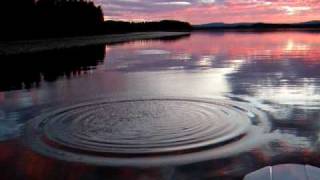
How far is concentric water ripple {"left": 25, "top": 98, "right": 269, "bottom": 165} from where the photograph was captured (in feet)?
35.8

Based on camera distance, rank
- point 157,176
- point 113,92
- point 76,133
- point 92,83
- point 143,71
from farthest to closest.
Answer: point 143,71 < point 92,83 < point 113,92 < point 76,133 < point 157,176

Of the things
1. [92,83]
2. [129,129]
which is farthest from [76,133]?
[92,83]

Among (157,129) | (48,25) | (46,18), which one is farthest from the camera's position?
(46,18)

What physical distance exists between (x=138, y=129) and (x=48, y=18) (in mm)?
92445

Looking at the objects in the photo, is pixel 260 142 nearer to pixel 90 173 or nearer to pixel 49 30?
pixel 90 173

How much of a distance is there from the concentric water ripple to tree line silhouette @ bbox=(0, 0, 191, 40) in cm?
6320

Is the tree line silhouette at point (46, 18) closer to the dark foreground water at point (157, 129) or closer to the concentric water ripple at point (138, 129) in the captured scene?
the dark foreground water at point (157, 129)

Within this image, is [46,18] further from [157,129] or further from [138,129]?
[157,129]

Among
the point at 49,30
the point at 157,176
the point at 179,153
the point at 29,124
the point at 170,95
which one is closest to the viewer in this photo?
the point at 157,176

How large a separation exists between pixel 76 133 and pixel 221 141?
4.39m

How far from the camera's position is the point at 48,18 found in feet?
328

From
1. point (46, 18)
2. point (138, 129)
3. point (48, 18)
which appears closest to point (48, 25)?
point (46, 18)

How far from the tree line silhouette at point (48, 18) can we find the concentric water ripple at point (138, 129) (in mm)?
63203

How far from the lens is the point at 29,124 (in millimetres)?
14242
